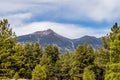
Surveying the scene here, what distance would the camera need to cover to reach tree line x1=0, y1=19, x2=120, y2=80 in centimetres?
5134

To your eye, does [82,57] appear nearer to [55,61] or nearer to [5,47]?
[55,61]

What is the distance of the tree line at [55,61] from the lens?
5134cm

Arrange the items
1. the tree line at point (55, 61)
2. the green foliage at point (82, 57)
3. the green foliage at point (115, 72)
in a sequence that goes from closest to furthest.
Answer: the green foliage at point (115, 72), the tree line at point (55, 61), the green foliage at point (82, 57)

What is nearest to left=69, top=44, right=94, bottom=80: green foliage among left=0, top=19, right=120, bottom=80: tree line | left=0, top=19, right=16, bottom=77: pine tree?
left=0, top=19, right=120, bottom=80: tree line

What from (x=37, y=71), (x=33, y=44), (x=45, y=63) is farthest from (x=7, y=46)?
(x=33, y=44)

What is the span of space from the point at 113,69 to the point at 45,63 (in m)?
85.1

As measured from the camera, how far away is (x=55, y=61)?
135 metres

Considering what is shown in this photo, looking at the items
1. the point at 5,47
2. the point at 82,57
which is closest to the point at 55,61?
the point at 82,57

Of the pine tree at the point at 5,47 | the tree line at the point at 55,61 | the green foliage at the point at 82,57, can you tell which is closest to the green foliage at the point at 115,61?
the tree line at the point at 55,61

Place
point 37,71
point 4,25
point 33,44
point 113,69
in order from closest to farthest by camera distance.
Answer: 1. point 113,69
2. point 4,25
3. point 37,71
4. point 33,44

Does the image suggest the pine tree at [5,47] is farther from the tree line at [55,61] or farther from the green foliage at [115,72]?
the green foliage at [115,72]

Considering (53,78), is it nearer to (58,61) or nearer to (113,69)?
(58,61)

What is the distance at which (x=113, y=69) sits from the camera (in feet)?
149

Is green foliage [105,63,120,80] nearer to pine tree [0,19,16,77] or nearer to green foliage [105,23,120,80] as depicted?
green foliage [105,23,120,80]
